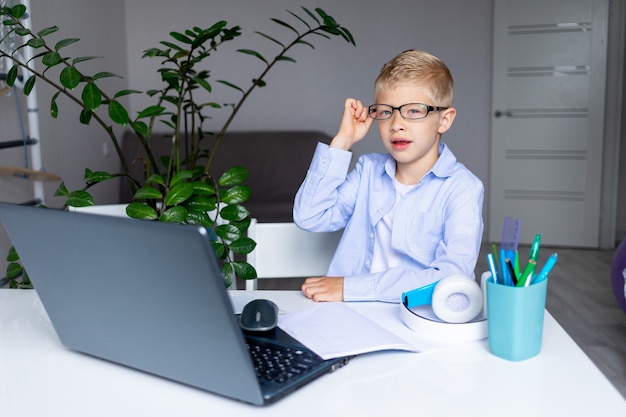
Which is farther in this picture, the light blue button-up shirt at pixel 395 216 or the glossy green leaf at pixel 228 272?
the glossy green leaf at pixel 228 272

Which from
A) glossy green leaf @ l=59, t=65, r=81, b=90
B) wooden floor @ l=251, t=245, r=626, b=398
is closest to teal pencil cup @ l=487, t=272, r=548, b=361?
glossy green leaf @ l=59, t=65, r=81, b=90

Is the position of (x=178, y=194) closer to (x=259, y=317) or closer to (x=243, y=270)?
(x=243, y=270)

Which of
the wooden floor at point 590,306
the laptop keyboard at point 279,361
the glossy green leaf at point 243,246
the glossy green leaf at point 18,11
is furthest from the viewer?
the wooden floor at point 590,306

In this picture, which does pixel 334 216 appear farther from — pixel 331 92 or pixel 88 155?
pixel 331 92

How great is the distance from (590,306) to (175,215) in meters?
2.69

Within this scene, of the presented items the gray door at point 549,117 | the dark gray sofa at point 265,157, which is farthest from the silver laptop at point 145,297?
the gray door at point 549,117

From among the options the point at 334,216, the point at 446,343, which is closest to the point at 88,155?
the point at 334,216

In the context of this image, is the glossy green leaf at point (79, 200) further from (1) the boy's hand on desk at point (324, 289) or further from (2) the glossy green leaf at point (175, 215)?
(1) the boy's hand on desk at point (324, 289)

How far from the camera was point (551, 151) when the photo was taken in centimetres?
475

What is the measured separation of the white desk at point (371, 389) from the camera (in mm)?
716

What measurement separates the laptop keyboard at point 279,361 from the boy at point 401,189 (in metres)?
0.34

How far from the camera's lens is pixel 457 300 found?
95 cm

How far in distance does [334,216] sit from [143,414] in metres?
0.83

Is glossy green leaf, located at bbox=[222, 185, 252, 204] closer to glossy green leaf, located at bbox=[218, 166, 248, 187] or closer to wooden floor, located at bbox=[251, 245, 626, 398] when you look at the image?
glossy green leaf, located at bbox=[218, 166, 248, 187]
